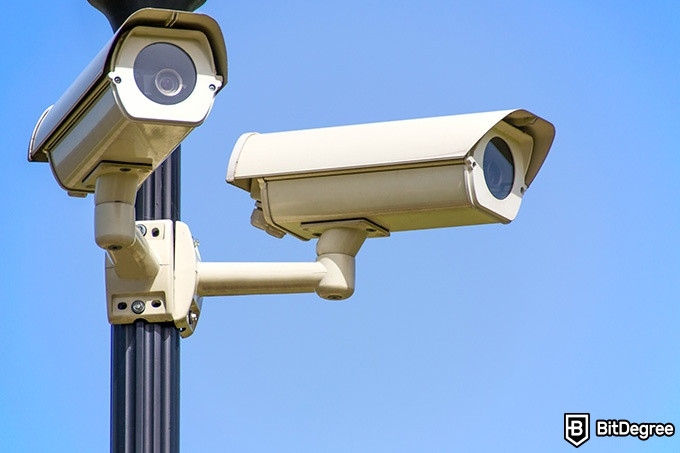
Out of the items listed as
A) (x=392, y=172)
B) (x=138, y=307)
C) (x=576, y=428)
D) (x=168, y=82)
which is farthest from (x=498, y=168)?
(x=576, y=428)

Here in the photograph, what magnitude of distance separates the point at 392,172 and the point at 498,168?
275 millimetres

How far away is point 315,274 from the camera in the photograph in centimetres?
450

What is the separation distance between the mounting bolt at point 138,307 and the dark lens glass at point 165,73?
774 millimetres

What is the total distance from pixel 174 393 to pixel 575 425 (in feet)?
7.44

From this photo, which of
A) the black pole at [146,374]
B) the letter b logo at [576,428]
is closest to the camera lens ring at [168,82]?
the black pole at [146,374]

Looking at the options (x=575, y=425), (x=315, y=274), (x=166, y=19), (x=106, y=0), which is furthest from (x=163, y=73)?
(x=575, y=425)

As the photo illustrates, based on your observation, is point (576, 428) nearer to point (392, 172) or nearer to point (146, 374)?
point (392, 172)

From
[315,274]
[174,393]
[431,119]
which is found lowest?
[174,393]

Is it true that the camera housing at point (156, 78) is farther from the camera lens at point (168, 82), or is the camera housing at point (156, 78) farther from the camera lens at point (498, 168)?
the camera lens at point (498, 168)

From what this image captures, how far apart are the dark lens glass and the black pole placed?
0.58 m

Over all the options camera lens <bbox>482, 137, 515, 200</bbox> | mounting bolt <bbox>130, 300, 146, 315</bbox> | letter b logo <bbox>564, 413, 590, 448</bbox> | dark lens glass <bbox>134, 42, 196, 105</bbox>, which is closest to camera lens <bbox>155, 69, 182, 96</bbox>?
dark lens glass <bbox>134, 42, 196, 105</bbox>

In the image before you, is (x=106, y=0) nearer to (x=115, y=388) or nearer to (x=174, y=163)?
(x=174, y=163)

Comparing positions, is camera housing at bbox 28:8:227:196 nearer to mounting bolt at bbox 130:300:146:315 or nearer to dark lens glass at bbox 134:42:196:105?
dark lens glass at bbox 134:42:196:105

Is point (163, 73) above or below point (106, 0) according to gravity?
below
